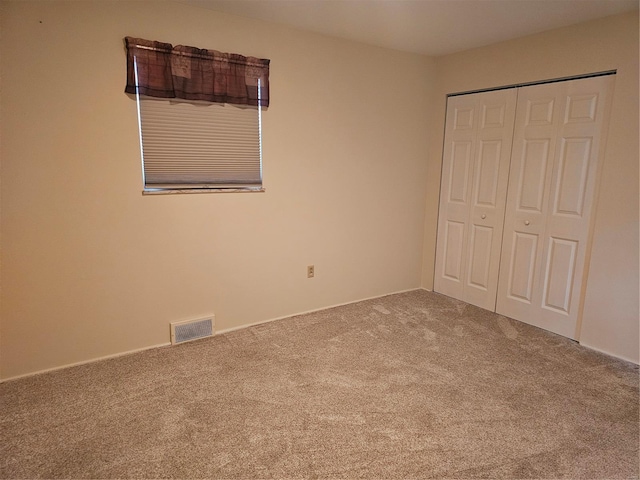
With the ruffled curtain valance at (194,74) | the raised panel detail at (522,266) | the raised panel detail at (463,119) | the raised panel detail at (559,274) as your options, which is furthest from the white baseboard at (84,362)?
the raised panel detail at (463,119)

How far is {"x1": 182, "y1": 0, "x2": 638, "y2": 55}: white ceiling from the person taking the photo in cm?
250

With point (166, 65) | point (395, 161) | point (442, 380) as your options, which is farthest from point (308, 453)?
point (395, 161)

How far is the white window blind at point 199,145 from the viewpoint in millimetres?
2607

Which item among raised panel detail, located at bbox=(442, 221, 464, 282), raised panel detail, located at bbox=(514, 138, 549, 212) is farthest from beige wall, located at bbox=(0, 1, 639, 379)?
raised panel detail, located at bbox=(442, 221, 464, 282)

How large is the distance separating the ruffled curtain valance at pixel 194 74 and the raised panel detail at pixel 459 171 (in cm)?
192

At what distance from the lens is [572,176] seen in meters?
2.93

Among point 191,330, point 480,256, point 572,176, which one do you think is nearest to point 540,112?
point 572,176

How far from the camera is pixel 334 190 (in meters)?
3.46

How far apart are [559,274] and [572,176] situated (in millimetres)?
763

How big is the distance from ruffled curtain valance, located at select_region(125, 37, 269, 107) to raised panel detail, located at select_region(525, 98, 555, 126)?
6.92 ft

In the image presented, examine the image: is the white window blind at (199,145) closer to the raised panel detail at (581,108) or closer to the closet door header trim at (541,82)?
the closet door header trim at (541,82)

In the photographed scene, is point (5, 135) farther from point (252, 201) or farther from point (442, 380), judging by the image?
point (442, 380)

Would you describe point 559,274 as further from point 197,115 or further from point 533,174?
point 197,115

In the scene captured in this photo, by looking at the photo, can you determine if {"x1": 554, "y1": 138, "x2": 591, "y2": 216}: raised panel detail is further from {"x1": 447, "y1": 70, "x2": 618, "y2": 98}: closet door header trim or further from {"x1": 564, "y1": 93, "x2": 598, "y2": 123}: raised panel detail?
{"x1": 447, "y1": 70, "x2": 618, "y2": 98}: closet door header trim
